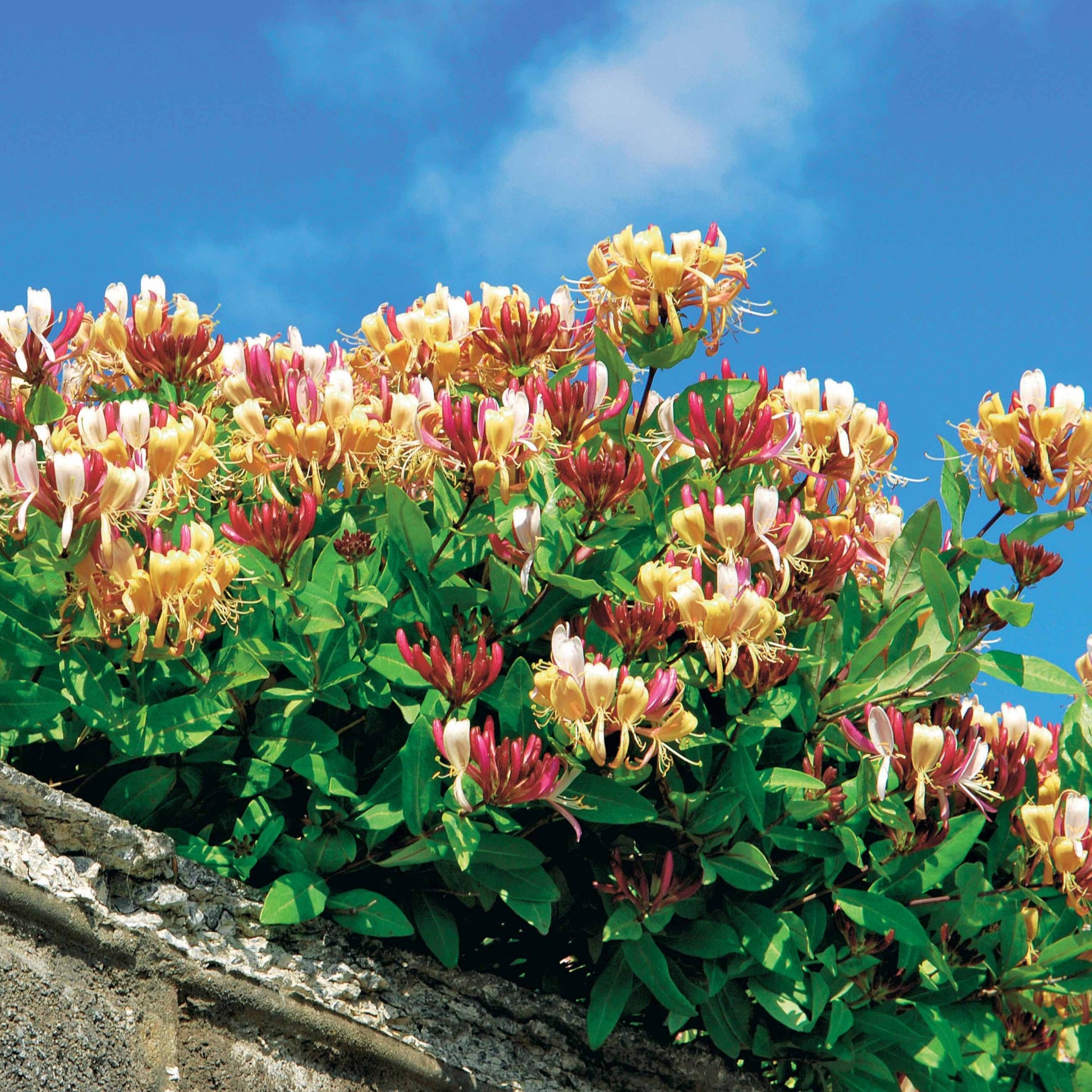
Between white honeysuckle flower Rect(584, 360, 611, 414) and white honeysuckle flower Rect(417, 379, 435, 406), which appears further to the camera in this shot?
white honeysuckle flower Rect(417, 379, 435, 406)

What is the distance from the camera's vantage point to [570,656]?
7.41ft

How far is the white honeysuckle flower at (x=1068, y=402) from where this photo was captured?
114 inches

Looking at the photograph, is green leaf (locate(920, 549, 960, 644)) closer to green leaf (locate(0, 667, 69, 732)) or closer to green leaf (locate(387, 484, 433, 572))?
green leaf (locate(387, 484, 433, 572))

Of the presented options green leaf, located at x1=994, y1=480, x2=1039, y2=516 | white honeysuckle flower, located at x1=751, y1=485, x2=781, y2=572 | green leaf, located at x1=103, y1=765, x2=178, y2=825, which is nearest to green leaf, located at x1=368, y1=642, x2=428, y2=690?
green leaf, located at x1=103, y1=765, x2=178, y2=825

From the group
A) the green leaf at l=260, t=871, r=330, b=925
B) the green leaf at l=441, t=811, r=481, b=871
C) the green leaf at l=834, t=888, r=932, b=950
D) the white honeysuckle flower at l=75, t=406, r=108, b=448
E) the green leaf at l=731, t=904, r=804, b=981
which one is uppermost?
the white honeysuckle flower at l=75, t=406, r=108, b=448

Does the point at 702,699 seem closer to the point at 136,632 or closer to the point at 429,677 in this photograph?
the point at 429,677

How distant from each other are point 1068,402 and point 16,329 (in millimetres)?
2542

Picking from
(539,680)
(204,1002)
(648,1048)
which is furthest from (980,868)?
(204,1002)

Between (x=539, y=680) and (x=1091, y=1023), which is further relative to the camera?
(x=1091, y=1023)

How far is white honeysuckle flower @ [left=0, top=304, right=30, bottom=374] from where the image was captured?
2943 mm

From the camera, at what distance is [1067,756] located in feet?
10.8

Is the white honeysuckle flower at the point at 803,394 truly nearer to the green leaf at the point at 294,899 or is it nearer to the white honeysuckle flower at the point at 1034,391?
the white honeysuckle flower at the point at 1034,391

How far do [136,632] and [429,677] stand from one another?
2.18 ft

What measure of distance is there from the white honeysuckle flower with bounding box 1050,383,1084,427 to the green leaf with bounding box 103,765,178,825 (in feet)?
7.37
